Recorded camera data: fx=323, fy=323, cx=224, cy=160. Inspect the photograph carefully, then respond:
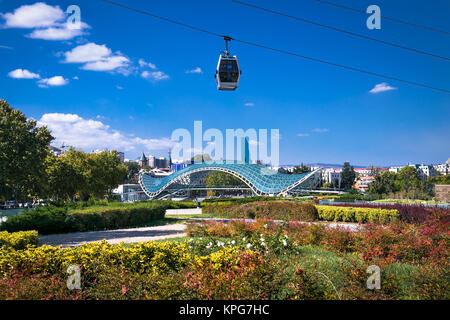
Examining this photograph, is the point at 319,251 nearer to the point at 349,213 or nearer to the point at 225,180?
the point at 349,213

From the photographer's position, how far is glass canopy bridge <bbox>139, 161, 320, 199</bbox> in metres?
56.2

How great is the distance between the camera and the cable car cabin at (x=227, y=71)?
11.3m

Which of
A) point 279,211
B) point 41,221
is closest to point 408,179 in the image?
point 279,211

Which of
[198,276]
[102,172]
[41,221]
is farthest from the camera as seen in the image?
[102,172]

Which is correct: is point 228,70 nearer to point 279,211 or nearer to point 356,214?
point 279,211

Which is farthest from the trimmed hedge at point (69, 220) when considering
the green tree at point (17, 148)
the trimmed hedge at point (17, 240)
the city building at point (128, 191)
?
the city building at point (128, 191)

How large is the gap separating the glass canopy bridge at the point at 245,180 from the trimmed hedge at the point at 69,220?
3910 centimetres

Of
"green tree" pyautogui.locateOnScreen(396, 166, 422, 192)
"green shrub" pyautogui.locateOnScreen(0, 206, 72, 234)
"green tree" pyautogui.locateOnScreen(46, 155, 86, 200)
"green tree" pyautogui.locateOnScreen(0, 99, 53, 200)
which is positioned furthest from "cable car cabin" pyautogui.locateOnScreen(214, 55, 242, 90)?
"green tree" pyautogui.locateOnScreen(396, 166, 422, 192)

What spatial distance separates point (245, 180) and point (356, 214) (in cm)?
4491

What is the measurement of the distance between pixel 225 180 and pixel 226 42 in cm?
8428

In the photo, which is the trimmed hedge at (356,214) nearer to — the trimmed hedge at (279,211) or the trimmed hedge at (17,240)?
the trimmed hedge at (279,211)

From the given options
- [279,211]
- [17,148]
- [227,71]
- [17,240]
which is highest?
[227,71]

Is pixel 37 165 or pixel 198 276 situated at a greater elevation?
pixel 37 165

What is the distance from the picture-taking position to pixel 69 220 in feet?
48.0
